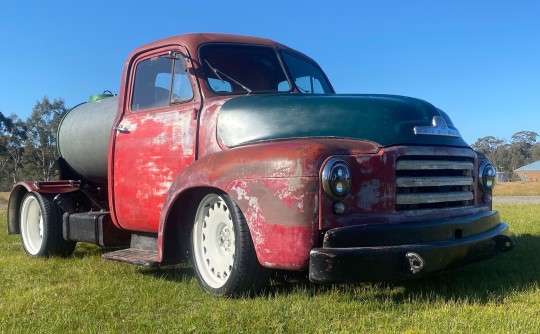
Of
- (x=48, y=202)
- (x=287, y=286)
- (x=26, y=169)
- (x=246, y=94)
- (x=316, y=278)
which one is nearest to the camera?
(x=316, y=278)

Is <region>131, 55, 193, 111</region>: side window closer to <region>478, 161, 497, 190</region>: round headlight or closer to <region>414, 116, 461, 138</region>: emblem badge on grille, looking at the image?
<region>414, 116, 461, 138</region>: emblem badge on grille

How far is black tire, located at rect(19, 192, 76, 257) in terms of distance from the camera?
649 cm

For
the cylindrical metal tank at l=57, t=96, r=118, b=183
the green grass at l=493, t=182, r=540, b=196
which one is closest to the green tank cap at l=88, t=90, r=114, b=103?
the cylindrical metal tank at l=57, t=96, r=118, b=183

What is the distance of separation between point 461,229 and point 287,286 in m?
1.43

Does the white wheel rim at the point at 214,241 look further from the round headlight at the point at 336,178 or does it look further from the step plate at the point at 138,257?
the round headlight at the point at 336,178

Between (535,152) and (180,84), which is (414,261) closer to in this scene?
(180,84)

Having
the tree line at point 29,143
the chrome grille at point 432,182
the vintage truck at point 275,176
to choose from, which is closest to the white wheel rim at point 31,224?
→ the vintage truck at point 275,176

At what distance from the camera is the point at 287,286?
4.44 metres

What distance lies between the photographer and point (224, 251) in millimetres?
4211

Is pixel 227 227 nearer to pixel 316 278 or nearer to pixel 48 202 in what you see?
pixel 316 278

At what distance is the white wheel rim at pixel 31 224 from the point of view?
702 centimetres

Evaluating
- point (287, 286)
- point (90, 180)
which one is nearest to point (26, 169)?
point (90, 180)

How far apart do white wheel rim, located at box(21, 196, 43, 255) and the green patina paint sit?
385cm

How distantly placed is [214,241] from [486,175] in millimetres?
2388
